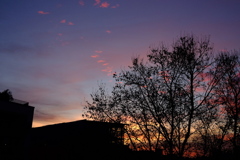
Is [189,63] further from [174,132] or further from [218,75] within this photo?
[174,132]

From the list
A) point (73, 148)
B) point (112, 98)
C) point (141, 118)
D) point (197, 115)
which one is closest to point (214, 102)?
point (197, 115)

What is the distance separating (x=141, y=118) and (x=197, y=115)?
529 centimetres

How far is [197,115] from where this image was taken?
19797 millimetres

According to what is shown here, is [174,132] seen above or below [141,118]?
below

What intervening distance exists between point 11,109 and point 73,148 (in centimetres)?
979

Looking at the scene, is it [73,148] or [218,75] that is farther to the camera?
[73,148]

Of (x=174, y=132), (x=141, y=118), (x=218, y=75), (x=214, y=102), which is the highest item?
(x=218, y=75)

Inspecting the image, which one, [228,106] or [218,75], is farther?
[228,106]

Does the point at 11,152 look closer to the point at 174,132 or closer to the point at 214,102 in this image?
the point at 174,132

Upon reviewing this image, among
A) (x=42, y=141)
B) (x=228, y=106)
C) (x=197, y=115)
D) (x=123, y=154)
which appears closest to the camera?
(x=197, y=115)

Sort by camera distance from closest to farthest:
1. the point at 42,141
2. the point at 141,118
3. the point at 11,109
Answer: the point at 141,118 → the point at 11,109 → the point at 42,141

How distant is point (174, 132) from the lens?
20188 millimetres

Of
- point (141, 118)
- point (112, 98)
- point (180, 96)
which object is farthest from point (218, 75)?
point (112, 98)

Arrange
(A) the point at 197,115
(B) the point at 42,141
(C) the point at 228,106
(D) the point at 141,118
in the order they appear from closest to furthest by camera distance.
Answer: (A) the point at 197,115 < (D) the point at 141,118 < (C) the point at 228,106 < (B) the point at 42,141
